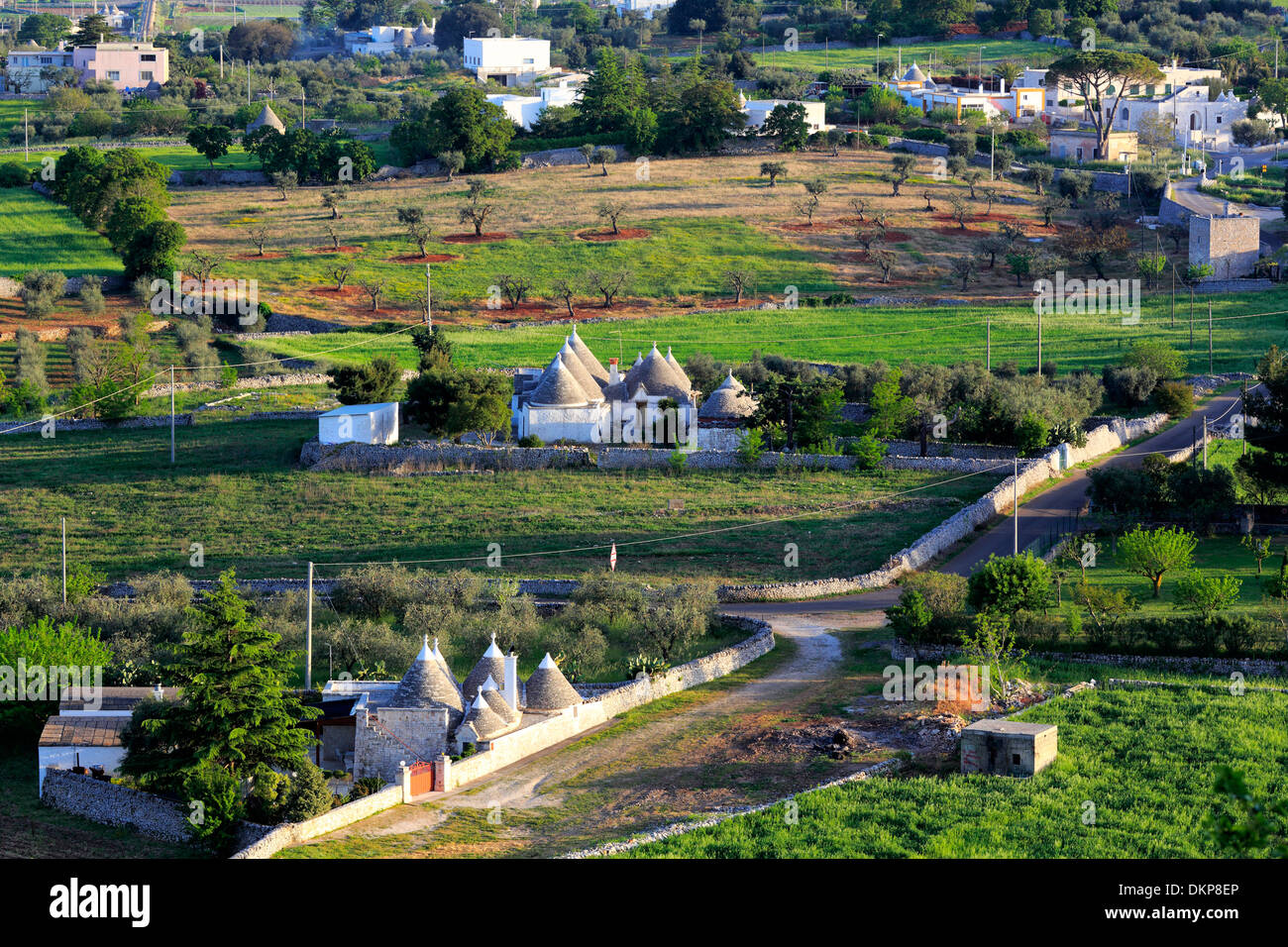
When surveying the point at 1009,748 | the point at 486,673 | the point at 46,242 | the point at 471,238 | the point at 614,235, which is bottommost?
the point at 1009,748

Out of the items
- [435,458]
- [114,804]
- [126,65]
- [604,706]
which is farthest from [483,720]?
[126,65]

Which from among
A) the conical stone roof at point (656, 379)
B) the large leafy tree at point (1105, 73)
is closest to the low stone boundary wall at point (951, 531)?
the conical stone roof at point (656, 379)

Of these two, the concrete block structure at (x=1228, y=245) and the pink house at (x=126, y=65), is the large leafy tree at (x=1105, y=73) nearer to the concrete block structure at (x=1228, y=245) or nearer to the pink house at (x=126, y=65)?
the concrete block structure at (x=1228, y=245)

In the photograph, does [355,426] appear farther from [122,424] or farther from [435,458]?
[122,424]

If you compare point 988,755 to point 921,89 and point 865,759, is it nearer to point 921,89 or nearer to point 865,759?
point 865,759

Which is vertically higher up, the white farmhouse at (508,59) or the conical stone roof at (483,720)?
the white farmhouse at (508,59)
